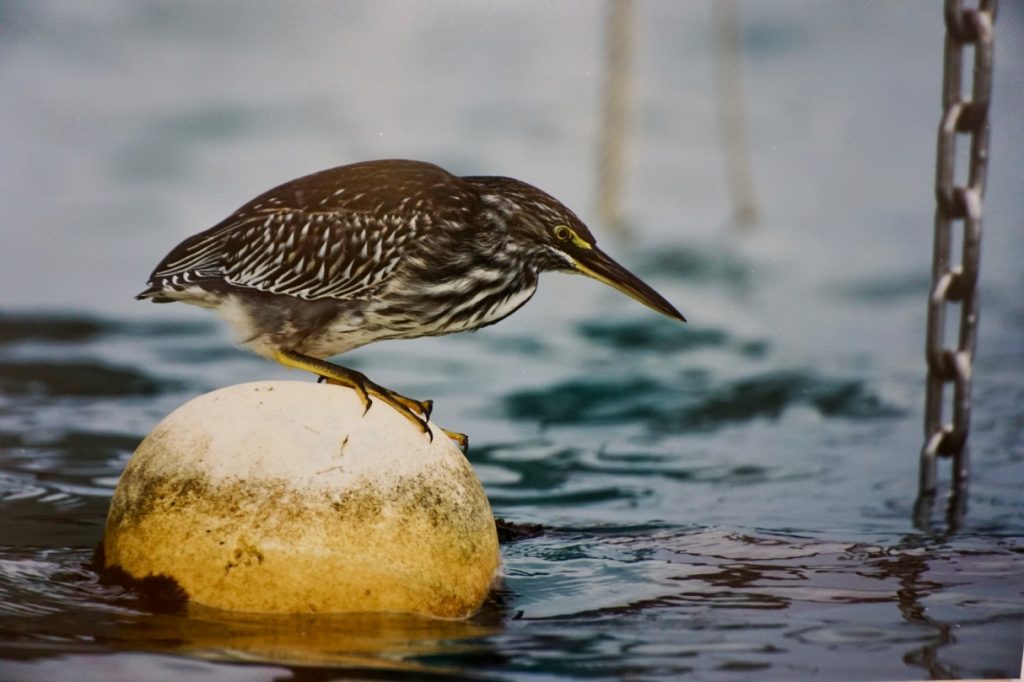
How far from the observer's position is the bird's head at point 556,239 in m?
4.55

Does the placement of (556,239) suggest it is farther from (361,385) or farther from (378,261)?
(361,385)

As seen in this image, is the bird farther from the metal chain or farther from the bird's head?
the metal chain

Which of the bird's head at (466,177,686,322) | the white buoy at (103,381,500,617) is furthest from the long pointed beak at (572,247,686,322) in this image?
the white buoy at (103,381,500,617)

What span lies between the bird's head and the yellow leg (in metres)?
0.61

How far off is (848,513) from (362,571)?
309 cm

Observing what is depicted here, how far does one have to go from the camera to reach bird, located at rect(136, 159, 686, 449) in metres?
4.46

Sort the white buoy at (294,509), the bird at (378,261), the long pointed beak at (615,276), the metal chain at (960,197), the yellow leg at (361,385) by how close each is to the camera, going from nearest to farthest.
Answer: the white buoy at (294,509)
the yellow leg at (361,385)
the bird at (378,261)
the long pointed beak at (615,276)
the metal chain at (960,197)

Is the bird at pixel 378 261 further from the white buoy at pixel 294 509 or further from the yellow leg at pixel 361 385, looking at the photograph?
the white buoy at pixel 294 509

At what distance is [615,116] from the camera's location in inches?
241

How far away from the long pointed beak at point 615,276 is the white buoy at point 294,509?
0.84 meters

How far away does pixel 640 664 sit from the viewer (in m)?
4.10

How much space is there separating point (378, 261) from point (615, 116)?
1.93 metres

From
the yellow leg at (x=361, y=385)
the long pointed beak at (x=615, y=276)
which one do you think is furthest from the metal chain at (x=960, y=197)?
the yellow leg at (x=361, y=385)

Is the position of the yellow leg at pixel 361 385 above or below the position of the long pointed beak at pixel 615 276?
below
